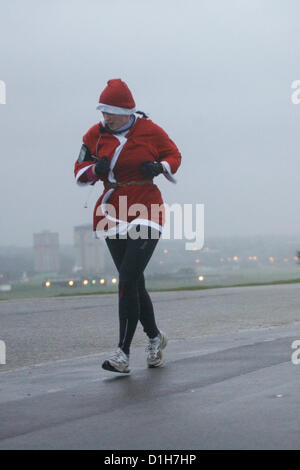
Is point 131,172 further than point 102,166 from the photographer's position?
Yes

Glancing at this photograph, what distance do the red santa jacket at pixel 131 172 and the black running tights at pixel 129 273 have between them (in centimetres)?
12

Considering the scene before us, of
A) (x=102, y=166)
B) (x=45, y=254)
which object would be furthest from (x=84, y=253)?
(x=102, y=166)

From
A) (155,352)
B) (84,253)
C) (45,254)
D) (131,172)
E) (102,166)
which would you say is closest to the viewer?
(102,166)

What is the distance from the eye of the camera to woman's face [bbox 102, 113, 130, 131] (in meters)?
6.72

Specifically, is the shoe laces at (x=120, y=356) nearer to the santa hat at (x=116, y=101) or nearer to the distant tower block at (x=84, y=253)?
the santa hat at (x=116, y=101)

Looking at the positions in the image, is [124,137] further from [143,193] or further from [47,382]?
[47,382]

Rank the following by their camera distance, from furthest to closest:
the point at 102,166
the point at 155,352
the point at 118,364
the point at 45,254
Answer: the point at 45,254
the point at 155,352
the point at 102,166
the point at 118,364

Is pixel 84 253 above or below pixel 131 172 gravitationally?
below

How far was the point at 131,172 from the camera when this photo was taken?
6703mm

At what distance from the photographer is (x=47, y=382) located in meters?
6.25

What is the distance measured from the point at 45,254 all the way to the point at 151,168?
358ft

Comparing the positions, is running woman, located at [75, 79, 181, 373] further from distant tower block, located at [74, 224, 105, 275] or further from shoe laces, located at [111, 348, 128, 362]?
distant tower block, located at [74, 224, 105, 275]

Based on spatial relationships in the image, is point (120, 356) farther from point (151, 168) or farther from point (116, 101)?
point (116, 101)
